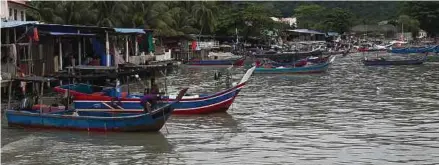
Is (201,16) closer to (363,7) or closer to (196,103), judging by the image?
(196,103)

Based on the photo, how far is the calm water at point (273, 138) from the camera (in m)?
14.4

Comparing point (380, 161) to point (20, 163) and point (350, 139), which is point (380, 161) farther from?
point (20, 163)

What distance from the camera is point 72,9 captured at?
164ft

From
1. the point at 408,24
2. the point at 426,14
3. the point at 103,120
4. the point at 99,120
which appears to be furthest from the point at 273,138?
the point at 408,24

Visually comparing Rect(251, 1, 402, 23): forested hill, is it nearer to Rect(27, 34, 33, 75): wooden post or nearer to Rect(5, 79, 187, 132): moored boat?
Rect(27, 34, 33, 75): wooden post

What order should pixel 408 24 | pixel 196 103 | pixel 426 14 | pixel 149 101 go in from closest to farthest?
pixel 149 101 < pixel 196 103 < pixel 426 14 < pixel 408 24

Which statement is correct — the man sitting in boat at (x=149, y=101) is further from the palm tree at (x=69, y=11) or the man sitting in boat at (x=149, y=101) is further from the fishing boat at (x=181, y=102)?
the palm tree at (x=69, y=11)

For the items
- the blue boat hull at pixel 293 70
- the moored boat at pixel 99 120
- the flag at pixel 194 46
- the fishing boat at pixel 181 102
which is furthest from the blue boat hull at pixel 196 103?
the flag at pixel 194 46

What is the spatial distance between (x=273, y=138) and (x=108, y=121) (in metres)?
4.74

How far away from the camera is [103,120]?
1722 cm

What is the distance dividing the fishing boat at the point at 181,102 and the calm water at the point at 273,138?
38cm

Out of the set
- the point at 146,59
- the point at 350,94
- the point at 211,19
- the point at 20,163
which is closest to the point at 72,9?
the point at 146,59

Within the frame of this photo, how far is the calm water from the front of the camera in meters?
14.4

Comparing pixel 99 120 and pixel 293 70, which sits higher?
pixel 293 70
